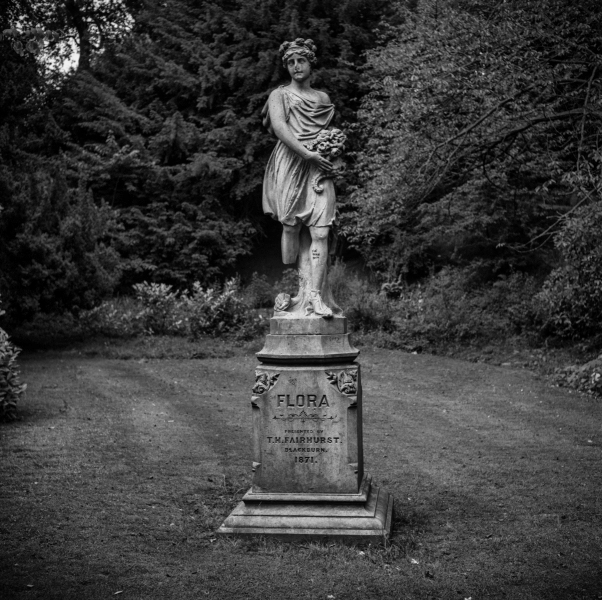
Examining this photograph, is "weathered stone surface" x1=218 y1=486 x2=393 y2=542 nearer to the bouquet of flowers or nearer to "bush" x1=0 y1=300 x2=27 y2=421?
the bouquet of flowers

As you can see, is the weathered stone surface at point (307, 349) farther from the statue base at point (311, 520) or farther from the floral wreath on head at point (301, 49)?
the floral wreath on head at point (301, 49)

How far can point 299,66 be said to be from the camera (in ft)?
26.0

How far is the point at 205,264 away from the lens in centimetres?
2653

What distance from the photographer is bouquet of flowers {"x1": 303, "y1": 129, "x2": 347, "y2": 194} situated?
7641mm

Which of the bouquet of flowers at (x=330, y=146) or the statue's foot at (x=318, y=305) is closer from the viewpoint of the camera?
the statue's foot at (x=318, y=305)

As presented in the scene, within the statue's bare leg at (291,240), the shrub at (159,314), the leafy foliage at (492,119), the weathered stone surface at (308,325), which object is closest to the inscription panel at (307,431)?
the weathered stone surface at (308,325)

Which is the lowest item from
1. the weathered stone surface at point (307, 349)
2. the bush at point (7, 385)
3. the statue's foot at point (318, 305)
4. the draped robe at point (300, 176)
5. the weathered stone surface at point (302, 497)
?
the weathered stone surface at point (302, 497)

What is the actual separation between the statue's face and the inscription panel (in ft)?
9.04

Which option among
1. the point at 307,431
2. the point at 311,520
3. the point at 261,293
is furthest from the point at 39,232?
the point at 311,520

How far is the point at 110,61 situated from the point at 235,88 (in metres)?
4.42

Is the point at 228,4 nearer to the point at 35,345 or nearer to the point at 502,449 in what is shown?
the point at 35,345

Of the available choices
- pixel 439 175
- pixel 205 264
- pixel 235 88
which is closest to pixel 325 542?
pixel 439 175

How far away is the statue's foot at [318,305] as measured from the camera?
7.50 metres

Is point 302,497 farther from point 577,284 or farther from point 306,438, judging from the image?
point 577,284
